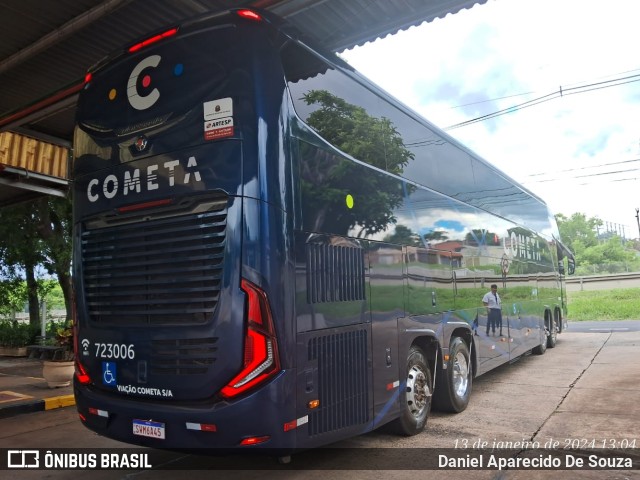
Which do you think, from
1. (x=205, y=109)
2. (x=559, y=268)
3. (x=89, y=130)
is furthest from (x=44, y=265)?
(x=559, y=268)

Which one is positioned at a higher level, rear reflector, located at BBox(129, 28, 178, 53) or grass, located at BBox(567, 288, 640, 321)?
rear reflector, located at BBox(129, 28, 178, 53)

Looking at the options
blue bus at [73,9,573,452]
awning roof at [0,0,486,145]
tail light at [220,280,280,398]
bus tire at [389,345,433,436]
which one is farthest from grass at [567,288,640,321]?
tail light at [220,280,280,398]

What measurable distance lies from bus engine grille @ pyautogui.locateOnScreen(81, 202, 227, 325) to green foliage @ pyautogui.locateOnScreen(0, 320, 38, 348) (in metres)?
13.6

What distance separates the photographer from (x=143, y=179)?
4328mm

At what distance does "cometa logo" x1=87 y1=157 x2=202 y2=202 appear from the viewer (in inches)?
161

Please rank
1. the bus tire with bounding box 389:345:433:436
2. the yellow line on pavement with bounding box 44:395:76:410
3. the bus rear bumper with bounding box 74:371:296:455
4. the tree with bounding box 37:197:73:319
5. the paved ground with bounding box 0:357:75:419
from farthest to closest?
the tree with bounding box 37:197:73:319 < the yellow line on pavement with bounding box 44:395:76:410 < the paved ground with bounding box 0:357:75:419 < the bus tire with bounding box 389:345:433:436 < the bus rear bumper with bounding box 74:371:296:455

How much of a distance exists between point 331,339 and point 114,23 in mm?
5533

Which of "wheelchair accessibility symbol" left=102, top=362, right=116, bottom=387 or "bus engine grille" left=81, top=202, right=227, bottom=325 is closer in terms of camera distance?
"bus engine grille" left=81, top=202, right=227, bottom=325

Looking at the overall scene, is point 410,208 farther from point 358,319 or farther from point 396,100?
point 358,319

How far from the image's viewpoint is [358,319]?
15.6 ft

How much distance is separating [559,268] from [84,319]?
14888mm

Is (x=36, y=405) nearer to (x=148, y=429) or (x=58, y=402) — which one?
(x=58, y=402)

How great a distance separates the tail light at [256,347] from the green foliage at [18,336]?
49.5ft

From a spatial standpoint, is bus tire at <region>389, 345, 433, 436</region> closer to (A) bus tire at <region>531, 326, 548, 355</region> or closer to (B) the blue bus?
(B) the blue bus
